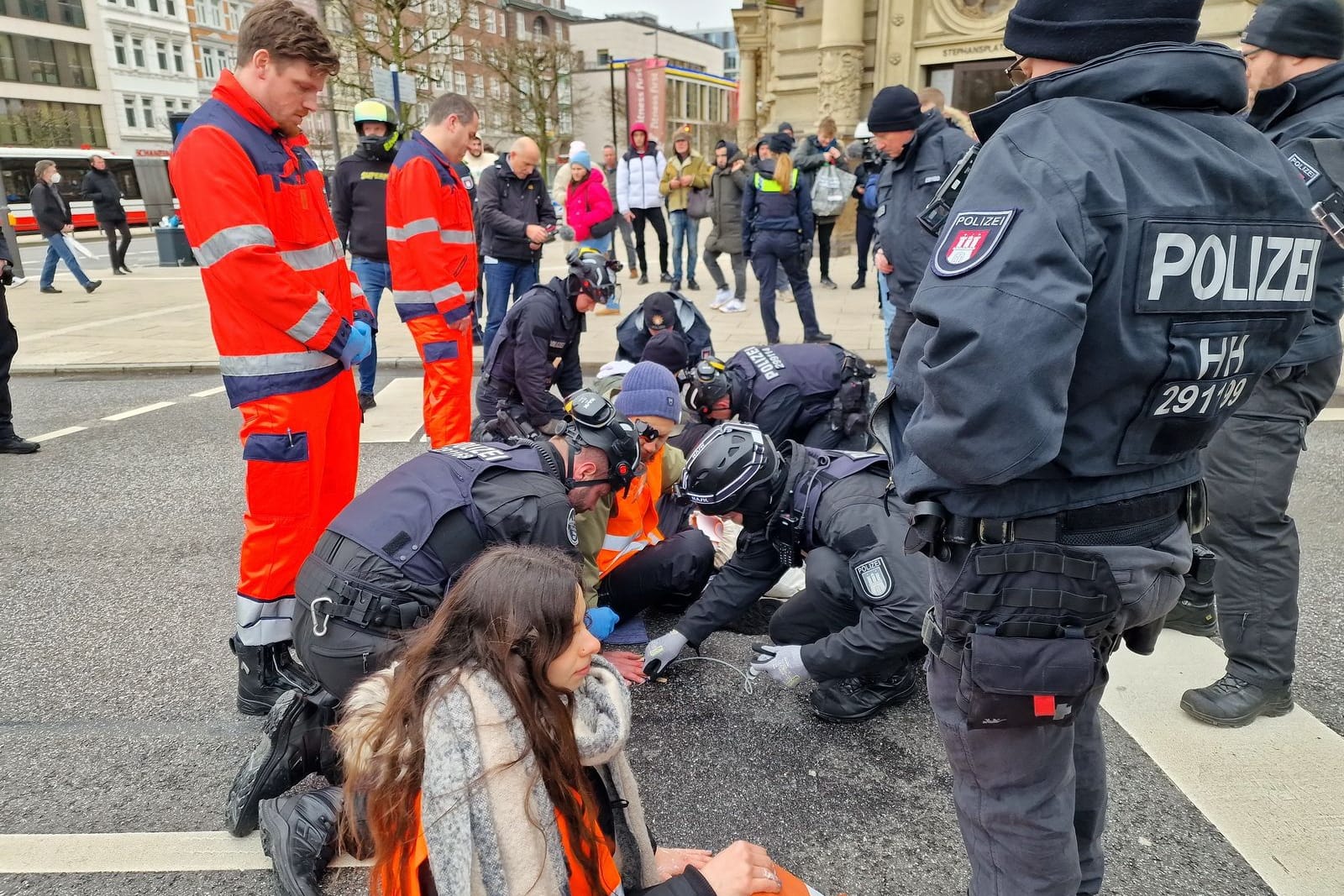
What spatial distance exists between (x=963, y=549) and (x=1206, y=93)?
2.74ft

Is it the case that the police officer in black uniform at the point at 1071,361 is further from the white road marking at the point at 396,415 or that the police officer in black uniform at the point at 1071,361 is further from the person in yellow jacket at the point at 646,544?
the white road marking at the point at 396,415

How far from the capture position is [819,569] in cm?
274

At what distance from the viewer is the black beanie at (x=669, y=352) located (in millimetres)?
4840

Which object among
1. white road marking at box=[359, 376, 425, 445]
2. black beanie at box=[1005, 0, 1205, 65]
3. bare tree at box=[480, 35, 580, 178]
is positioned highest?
bare tree at box=[480, 35, 580, 178]

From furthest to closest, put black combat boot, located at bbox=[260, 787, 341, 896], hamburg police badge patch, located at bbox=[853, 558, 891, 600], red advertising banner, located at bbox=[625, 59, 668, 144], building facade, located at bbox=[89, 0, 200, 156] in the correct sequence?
red advertising banner, located at bbox=[625, 59, 668, 144]
building facade, located at bbox=[89, 0, 200, 156]
hamburg police badge patch, located at bbox=[853, 558, 891, 600]
black combat boot, located at bbox=[260, 787, 341, 896]

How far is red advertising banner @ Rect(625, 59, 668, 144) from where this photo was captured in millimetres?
64125

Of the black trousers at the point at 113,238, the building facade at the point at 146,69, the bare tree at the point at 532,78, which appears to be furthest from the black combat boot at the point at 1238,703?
the building facade at the point at 146,69

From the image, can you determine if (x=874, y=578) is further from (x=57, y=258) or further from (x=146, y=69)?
(x=146, y=69)

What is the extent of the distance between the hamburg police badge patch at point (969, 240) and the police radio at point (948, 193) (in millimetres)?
273

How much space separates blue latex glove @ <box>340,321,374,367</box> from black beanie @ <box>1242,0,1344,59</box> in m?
2.98

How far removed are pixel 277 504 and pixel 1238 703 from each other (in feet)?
9.90

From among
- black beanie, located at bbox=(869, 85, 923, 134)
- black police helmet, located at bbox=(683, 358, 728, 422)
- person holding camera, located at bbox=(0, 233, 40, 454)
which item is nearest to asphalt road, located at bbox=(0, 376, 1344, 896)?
black police helmet, located at bbox=(683, 358, 728, 422)

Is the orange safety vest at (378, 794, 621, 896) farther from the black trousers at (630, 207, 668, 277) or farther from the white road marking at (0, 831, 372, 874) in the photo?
the black trousers at (630, 207, 668, 277)

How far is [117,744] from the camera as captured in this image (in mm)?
2734
